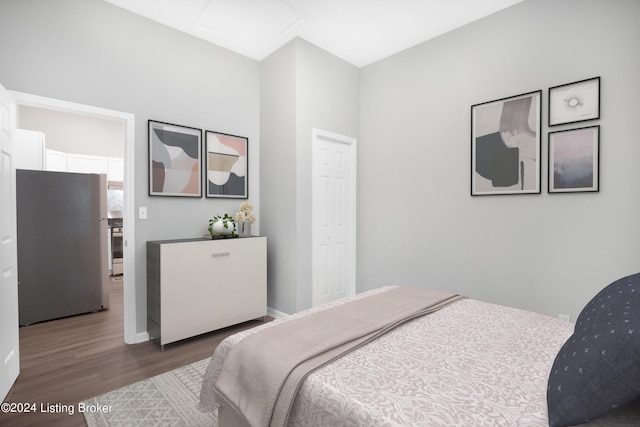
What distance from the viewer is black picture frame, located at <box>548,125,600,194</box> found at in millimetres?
2334

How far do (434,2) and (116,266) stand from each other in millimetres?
5911

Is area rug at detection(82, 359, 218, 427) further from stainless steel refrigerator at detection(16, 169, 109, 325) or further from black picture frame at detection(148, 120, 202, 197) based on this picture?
stainless steel refrigerator at detection(16, 169, 109, 325)

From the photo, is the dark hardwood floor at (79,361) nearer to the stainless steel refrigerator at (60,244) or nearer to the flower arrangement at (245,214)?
the stainless steel refrigerator at (60,244)

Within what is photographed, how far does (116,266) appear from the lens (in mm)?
5383

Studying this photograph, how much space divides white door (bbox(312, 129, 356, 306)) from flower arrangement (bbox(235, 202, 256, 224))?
684 mm

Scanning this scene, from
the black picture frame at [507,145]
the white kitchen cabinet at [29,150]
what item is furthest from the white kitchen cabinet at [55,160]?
the black picture frame at [507,145]

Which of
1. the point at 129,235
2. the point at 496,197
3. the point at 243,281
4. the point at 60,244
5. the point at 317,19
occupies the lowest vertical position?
the point at 243,281

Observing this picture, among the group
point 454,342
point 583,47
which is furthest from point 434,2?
point 454,342

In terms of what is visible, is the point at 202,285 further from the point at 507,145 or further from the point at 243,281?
the point at 507,145

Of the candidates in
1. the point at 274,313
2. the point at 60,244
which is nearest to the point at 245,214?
the point at 274,313

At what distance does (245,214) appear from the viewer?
133 inches

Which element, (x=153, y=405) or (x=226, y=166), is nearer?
(x=153, y=405)

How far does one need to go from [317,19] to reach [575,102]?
230cm

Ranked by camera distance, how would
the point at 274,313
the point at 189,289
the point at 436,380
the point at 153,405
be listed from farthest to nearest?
the point at 274,313, the point at 189,289, the point at 153,405, the point at 436,380
